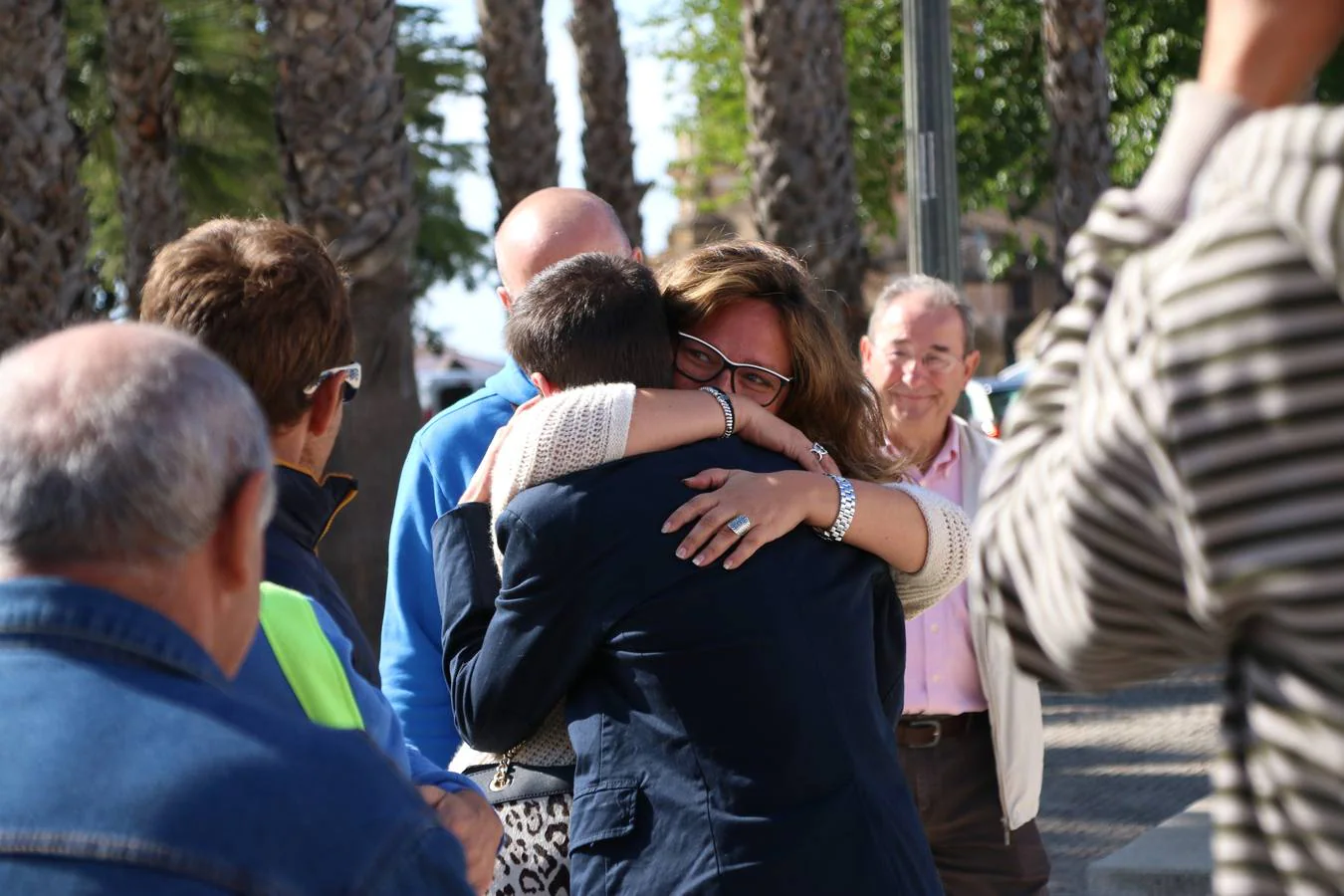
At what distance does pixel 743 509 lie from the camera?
2621 mm

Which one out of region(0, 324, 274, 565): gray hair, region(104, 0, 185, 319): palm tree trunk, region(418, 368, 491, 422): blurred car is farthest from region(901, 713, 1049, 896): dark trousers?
region(418, 368, 491, 422): blurred car

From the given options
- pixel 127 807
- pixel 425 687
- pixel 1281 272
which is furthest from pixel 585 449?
pixel 1281 272

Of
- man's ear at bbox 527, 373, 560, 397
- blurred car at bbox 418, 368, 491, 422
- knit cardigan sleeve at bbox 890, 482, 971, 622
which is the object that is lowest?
blurred car at bbox 418, 368, 491, 422

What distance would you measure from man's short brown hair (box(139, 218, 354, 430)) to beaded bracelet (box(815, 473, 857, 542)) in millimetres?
830

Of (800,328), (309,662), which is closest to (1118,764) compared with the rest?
(800,328)

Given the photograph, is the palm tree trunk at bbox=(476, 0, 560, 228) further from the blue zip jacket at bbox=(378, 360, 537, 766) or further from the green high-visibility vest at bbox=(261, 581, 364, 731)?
the green high-visibility vest at bbox=(261, 581, 364, 731)

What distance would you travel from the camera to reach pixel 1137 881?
5633mm

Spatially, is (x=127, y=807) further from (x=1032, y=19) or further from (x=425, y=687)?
(x=1032, y=19)

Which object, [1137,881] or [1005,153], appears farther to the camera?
[1005,153]

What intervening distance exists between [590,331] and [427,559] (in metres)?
0.91

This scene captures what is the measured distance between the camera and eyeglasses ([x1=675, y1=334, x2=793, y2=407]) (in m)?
3.10

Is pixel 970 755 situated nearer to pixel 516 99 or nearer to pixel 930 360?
pixel 930 360

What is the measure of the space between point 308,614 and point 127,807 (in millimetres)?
716

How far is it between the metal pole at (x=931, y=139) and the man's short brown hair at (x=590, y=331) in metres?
5.15
